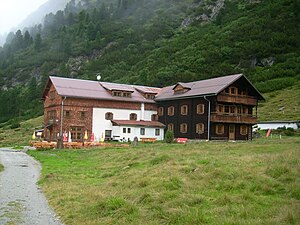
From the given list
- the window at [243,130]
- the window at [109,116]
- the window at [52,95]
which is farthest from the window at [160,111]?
the window at [52,95]

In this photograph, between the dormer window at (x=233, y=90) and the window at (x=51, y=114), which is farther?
the window at (x=51, y=114)

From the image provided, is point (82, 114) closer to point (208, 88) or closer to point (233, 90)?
point (208, 88)

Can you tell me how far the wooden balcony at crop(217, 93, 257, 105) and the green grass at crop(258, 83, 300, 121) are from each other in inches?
623

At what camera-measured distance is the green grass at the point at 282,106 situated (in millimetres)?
66562

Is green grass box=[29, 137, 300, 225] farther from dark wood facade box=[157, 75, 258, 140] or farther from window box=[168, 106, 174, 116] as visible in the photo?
window box=[168, 106, 174, 116]

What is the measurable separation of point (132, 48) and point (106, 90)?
3630 inches

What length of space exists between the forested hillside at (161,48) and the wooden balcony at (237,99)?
44.1m

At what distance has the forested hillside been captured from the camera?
345 ft

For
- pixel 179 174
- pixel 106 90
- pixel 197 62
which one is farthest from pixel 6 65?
pixel 179 174

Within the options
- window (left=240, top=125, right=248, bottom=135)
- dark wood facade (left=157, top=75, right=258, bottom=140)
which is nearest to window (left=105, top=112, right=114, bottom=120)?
dark wood facade (left=157, top=75, right=258, bottom=140)

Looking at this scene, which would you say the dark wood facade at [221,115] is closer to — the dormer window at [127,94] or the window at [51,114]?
the dormer window at [127,94]

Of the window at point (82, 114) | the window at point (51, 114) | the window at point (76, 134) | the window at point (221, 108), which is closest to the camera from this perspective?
the window at point (221, 108)

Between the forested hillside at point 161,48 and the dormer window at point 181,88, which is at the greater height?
the forested hillside at point 161,48

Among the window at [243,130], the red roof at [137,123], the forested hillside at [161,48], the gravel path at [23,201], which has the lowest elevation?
the gravel path at [23,201]
